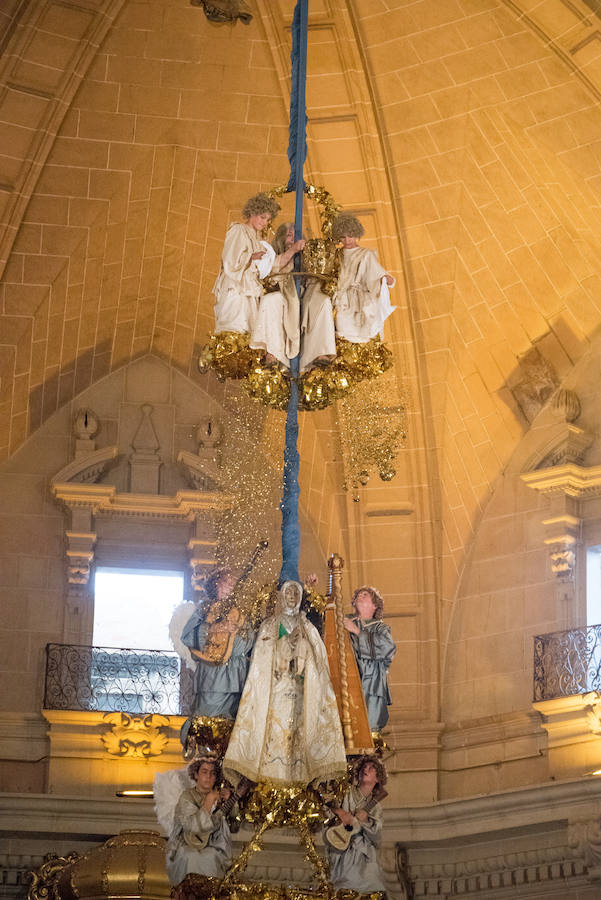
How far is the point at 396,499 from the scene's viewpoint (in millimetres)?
19656

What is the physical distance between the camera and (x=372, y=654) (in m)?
13.8

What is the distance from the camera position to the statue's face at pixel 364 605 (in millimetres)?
13844

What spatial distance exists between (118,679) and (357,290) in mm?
6101

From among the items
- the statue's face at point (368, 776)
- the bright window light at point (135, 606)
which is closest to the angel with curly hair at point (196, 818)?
the statue's face at point (368, 776)

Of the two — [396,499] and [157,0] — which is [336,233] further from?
[396,499]

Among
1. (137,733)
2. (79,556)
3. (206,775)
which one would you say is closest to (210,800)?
(206,775)

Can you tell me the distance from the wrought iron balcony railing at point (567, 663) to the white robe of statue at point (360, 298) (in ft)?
16.6

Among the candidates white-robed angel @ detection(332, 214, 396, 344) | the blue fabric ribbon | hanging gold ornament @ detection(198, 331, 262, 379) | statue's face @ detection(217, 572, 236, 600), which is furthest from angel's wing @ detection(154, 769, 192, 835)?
white-robed angel @ detection(332, 214, 396, 344)

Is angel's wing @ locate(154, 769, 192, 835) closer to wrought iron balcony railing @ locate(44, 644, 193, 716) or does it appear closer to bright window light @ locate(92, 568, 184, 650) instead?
wrought iron balcony railing @ locate(44, 644, 193, 716)

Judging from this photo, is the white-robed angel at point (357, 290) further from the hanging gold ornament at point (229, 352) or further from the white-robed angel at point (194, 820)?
the white-robed angel at point (194, 820)

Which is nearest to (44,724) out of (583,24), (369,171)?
(369,171)

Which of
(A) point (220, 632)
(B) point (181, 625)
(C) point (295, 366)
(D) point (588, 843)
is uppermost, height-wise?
(C) point (295, 366)

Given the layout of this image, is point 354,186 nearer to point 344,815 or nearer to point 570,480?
point 570,480

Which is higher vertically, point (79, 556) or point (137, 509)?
point (137, 509)
